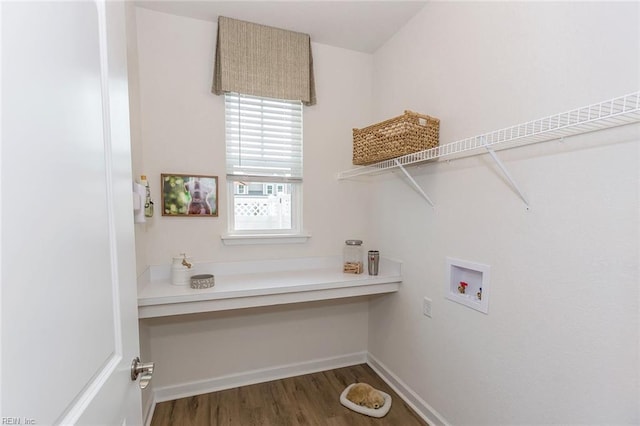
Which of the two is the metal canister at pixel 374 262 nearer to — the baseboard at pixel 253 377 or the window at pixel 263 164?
the window at pixel 263 164

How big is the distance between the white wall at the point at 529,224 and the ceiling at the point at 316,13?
0.63ft

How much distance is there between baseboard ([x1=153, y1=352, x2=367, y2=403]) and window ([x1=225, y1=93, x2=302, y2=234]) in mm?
1065

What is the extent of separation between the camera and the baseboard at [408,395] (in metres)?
1.76

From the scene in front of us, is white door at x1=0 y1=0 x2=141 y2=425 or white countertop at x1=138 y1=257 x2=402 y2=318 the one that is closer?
white door at x1=0 y1=0 x2=141 y2=425

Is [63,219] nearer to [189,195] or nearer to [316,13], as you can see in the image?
[189,195]

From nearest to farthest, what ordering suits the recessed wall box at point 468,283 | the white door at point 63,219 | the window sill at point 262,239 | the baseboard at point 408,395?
the white door at point 63,219, the recessed wall box at point 468,283, the baseboard at point 408,395, the window sill at point 262,239

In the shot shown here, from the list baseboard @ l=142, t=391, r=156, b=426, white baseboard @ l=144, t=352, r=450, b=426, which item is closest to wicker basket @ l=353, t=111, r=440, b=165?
white baseboard @ l=144, t=352, r=450, b=426

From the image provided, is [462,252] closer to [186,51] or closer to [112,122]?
[112,122]

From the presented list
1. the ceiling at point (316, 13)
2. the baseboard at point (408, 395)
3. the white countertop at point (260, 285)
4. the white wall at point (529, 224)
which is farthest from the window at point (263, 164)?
the baseboard at point (408, 395)

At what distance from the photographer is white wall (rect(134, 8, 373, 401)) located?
1895 millimetres

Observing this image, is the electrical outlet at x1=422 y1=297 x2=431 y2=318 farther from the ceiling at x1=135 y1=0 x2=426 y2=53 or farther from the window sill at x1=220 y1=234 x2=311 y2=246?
the ceiling at x1=135 y1=0 x2=426 y2=53

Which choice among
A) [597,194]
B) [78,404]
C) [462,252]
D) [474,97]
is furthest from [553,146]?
[78,404]

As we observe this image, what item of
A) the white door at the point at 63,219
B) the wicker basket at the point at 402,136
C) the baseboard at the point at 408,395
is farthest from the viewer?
the baseboard at the point at 408,395

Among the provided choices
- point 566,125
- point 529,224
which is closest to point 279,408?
point 529,224
